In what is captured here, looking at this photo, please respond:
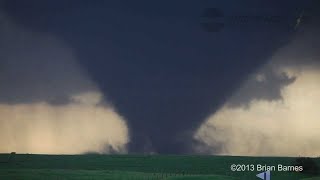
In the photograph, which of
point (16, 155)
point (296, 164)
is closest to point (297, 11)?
point (296, 164)

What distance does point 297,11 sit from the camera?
9.17 m

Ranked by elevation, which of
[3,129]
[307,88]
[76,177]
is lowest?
[76,177]

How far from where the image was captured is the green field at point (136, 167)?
29.4 ft

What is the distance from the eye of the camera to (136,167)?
8969mm

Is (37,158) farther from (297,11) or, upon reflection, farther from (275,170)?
(297,11)

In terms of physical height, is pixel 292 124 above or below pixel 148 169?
above

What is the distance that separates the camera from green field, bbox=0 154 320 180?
8.95m

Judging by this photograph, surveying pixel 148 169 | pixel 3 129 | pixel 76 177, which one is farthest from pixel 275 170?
pixel 3 129

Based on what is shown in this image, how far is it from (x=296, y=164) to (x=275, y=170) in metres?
0.34

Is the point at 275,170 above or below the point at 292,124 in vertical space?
below

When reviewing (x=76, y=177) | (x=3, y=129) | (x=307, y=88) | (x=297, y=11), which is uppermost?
(x=297, y=11)

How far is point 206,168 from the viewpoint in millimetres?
8953

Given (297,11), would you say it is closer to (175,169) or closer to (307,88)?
(307,88)

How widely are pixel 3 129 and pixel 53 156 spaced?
2.73 ft
